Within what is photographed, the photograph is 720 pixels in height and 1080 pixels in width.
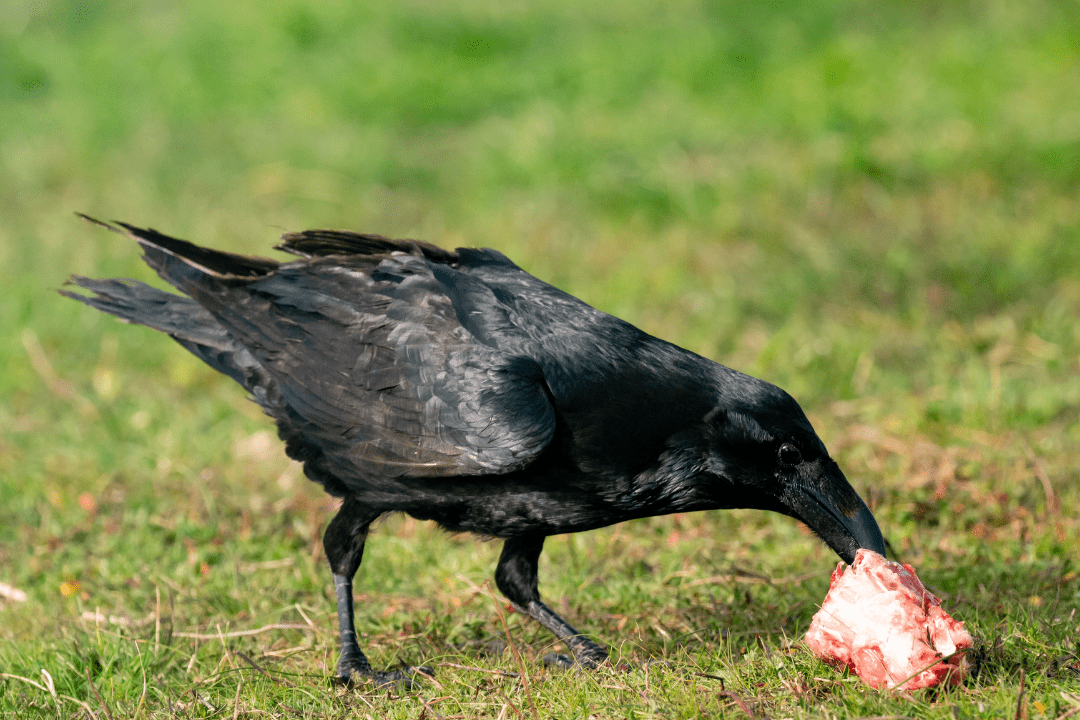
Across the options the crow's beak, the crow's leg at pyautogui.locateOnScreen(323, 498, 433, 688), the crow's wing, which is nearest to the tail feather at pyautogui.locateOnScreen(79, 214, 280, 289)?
the crow's wing

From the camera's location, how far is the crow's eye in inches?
125

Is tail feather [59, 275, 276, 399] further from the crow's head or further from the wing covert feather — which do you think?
the crow's head

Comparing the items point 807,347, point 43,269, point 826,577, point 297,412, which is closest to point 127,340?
point 43,269

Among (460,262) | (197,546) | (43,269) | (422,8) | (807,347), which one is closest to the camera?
(460,262)

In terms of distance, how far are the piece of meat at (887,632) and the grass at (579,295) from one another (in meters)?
0.07

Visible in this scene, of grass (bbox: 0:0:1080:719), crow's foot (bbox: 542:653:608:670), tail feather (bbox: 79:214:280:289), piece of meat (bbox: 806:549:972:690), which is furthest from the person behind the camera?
tail feather (bbox: 79:214:280:289)

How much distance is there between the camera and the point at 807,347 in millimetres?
5789

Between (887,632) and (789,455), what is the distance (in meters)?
0.59

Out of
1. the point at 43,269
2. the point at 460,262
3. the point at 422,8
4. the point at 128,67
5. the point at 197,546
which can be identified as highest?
the point at 422,8

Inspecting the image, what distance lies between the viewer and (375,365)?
11.2 feet

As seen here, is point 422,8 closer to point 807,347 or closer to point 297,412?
point 807,347

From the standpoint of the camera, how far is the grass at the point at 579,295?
3432mm

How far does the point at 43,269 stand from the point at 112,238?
59 centimetres

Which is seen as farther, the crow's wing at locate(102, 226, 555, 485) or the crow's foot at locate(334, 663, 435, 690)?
the crow's foot at locate(334, 663, 435, 690)
